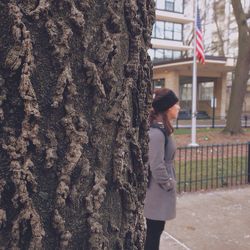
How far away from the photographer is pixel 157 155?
11.2 feet

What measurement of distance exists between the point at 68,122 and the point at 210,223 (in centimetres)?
480

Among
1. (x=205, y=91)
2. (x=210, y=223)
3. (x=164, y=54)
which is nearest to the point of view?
(x=210, y=223)

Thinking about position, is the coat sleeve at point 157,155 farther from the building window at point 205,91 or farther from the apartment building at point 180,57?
the building window at point 205,91

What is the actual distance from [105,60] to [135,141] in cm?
33

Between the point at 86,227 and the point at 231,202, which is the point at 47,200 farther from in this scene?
the point at 231,202

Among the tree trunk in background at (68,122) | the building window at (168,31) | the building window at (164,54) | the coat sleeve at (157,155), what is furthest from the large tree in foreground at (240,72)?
the building window at (168,31)

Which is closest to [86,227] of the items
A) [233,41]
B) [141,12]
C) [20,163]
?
[20,163]

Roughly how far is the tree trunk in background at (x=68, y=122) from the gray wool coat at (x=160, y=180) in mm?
1960

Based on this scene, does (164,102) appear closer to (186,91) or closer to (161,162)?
(161,162)

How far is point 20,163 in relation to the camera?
1179 mm

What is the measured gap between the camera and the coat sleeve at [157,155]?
3406 mm

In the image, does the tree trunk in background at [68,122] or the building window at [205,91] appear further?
the building window at [205,91]

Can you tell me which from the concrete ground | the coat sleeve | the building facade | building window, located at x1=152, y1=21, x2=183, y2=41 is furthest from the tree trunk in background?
building window, located at x1=152, y1=21, x2=183, y2=41

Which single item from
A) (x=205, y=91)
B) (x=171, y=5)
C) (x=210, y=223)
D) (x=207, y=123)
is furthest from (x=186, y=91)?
(x=210, y=223)
